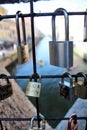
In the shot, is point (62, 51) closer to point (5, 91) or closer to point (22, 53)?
point (22, 53)

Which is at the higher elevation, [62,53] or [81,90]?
[62,53]

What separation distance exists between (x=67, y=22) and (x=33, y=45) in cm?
14

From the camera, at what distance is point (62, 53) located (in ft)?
2.20

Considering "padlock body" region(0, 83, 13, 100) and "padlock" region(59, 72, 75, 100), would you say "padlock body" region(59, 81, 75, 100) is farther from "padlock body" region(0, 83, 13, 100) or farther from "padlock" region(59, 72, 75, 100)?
"padlock body" region(0, 83, 13, 100)

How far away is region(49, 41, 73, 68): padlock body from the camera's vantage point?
0.66 m

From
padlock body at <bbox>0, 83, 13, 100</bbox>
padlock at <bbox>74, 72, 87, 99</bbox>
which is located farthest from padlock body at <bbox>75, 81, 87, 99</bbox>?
padlock body at <bbox>0, 83, 13, 100</bbox>

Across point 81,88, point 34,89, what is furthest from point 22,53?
point 81,88

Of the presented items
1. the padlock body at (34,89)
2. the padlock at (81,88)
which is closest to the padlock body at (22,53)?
the padlock body at (34,89)

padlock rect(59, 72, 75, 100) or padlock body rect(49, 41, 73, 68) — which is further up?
padlock body rect(49, 41, 73, 68)

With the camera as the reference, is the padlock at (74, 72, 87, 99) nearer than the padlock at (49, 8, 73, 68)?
No

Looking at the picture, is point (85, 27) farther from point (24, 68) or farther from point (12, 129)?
point (24, 68)

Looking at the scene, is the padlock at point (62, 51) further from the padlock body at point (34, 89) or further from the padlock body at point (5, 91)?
the padlock body at point (5, 91)

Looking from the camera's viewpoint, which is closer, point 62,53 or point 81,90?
point 62,53

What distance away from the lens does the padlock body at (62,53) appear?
2.16 ft
